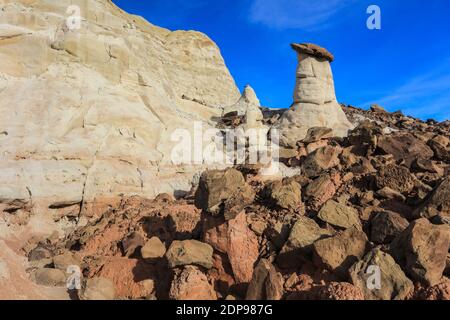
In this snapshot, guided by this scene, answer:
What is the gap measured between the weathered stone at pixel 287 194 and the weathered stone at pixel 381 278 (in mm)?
1790

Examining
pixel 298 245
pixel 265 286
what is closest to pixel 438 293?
pixel 298 245

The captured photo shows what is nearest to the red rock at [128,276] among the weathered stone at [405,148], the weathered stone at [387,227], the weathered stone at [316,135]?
the weathered stone at [387,227]

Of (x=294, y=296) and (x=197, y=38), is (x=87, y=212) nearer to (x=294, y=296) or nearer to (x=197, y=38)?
(x=294, y=296)

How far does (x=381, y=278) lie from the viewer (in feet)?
12.4

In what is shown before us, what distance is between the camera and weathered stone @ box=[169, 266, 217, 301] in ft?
13.6

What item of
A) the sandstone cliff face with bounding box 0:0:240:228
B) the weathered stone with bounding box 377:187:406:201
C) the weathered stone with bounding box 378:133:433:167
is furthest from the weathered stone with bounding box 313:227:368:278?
the sandstone cliff face with bounding box 0:0:240:228

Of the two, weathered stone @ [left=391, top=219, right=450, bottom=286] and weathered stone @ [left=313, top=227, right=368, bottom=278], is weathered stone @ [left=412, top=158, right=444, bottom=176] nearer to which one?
weathered stone @ [left=391, top=219, right=450, bottom=286]

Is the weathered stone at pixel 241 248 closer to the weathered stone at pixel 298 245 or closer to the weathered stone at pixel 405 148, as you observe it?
the weathered stone at pixel 298 245

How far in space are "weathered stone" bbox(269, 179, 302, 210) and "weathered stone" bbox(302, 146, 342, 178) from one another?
0.88 m

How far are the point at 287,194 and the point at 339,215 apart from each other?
34.4 inches

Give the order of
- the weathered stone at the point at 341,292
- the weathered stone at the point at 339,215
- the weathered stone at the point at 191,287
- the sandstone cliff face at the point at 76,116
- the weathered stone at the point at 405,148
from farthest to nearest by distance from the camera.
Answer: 1. the sandstone cliff face at the point at 76,116
2. the weathered stone at the point at 405,148
3. the weathered stone at the point at 339,215
4. the weathered stone at the point at 191,287
5. the weathered stone at the point at 341,292

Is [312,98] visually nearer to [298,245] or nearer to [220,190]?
[220,190]

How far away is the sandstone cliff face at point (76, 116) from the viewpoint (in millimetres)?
7398
